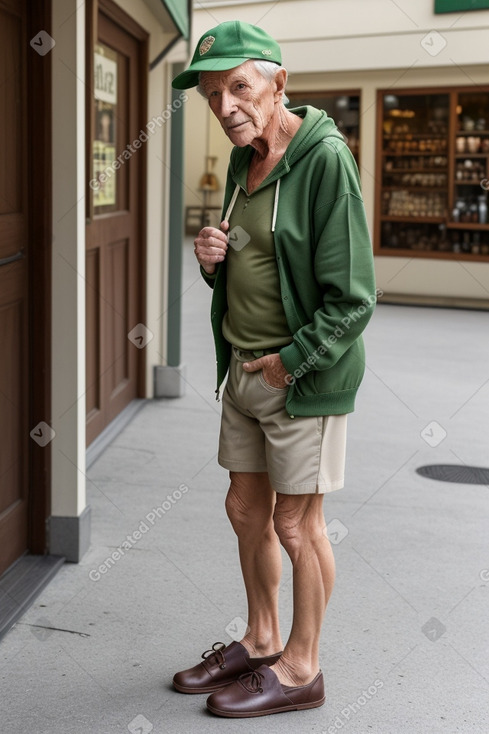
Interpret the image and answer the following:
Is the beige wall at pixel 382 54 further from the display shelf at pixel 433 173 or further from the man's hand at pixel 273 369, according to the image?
the man's hand at pixel 273 369

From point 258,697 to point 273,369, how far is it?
980mm

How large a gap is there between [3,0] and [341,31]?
10462mm

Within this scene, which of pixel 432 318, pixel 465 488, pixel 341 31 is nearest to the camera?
pixel 465 488

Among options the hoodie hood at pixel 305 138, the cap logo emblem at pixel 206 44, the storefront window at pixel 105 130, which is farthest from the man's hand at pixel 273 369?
the storefront window at pixel 105 130

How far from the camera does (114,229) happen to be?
648 centimetres

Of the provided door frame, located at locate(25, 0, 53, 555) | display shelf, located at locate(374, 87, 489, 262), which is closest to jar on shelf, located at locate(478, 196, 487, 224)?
display shelf, located at locate(374, 87, 489, 262)

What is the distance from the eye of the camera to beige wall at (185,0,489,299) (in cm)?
1288

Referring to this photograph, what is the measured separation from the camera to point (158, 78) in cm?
714

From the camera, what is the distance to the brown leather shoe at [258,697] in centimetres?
297

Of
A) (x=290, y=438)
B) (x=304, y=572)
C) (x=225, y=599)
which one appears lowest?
(x=225, y=599)

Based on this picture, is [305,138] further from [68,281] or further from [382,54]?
[382,54]

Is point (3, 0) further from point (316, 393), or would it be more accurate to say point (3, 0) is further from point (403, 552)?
point (403, 552)

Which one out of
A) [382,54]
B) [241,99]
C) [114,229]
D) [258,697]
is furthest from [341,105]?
[258,697]

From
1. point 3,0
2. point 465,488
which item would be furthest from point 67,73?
point 465,488
